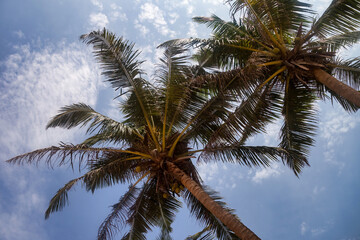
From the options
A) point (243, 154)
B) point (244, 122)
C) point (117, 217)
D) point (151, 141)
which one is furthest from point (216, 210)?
point (117, 217)

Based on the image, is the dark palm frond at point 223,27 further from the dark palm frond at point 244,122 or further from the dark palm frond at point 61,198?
the dark palm frond at point 61,198

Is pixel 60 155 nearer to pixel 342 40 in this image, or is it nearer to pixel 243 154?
pixel 243 154

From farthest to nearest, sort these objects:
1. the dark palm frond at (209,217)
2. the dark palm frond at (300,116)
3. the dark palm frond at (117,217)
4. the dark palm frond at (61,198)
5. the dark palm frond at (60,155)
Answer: the dark palm frond at (300,116) → the dark palm frond at (117,217) → the dark palm frond at (61,198) → the dark palm frond at (209,217) → the dark palm frond at (60,155)

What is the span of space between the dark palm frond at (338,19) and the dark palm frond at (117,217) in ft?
24.7

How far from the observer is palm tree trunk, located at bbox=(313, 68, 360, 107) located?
675 cm

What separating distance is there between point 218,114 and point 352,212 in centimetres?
6642

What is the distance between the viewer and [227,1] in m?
8.63

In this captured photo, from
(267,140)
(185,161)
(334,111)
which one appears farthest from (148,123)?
(334,111)

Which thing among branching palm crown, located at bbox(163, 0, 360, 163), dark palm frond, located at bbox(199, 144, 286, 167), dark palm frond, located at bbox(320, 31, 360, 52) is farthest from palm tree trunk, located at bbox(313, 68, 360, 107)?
dark palm frond, located at bbox(199, 144, 286, 167)

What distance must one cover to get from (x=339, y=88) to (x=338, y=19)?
2.64 meters

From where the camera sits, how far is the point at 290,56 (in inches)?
324

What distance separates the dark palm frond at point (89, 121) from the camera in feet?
26.9

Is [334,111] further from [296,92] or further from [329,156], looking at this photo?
[296,92]

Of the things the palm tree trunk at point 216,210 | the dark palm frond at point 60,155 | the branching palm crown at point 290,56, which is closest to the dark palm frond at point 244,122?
the branching palm crown at point 290,56
